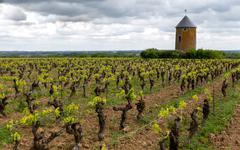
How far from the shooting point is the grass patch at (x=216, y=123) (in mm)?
11500

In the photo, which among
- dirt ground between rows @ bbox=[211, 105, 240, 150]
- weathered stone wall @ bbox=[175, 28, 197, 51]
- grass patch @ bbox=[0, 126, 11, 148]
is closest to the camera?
grass patch @ bbox=[0, 126, 11, 148]

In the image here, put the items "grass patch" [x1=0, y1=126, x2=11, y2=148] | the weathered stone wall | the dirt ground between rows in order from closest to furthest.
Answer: "grass patch" [x1=0, y1=126, x2=11, y2=148] < the dirt ground between rows < the weathered stone wall

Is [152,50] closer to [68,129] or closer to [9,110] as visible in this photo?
[9,110]

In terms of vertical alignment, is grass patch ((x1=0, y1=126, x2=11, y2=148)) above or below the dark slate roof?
below

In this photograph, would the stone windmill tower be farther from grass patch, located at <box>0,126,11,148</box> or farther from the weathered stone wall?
grass patch, located at <box>0,126,11,148</box>

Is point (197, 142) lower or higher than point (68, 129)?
lower

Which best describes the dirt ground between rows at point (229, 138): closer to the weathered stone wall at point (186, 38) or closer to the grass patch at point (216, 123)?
the grass patch at point (216, 123)

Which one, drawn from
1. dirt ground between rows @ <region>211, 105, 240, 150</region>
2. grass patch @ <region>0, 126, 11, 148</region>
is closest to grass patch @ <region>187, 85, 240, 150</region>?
dirt ground between rows @ <region>211, 105, 240, 150</region>

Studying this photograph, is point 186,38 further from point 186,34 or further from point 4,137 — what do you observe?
point 4,137

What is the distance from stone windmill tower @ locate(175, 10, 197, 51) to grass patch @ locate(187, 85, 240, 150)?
5049 centimetres

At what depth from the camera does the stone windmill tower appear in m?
67.4

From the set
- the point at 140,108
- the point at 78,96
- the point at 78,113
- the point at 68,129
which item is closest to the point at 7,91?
the point at 78,96

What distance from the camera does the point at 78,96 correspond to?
18875 mm

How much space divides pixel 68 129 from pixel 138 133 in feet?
7.86
